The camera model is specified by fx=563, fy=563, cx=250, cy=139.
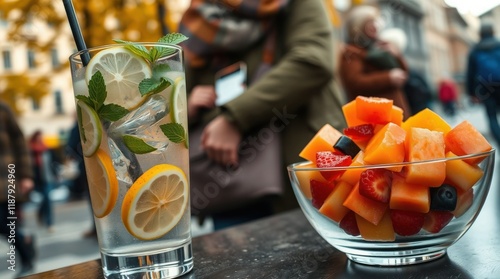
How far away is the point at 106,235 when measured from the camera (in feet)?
2.14

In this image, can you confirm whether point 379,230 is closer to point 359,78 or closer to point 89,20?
point 359,78

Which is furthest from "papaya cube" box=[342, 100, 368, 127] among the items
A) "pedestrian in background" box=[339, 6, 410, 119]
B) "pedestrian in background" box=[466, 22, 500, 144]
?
"pedestrian in background" box=[466, 22, 500, 144]

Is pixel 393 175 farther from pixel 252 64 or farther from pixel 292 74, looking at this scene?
pixel 252 64

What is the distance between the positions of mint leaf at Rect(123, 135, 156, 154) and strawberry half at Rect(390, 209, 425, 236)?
0.28 metres

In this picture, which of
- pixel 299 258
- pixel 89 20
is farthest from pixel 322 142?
pixel 89 20

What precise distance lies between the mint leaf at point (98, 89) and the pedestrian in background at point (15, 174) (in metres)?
2.45

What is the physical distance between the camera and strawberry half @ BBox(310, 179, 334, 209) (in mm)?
647

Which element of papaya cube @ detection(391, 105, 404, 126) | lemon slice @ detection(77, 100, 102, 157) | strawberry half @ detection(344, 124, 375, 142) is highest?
lemon slice @ detection(77, 100, 102, 157)

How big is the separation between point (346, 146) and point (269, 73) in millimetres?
751

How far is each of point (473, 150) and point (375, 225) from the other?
5.5 inches

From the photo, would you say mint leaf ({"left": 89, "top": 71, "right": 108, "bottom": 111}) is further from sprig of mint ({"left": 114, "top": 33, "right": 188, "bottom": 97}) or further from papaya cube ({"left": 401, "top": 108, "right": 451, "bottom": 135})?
papaya cube ({"left": 401, "top": 108, "right": 451, "bottom": 135})

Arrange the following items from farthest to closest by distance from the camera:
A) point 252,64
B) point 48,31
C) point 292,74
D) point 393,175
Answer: point 48,31 < point 252,64 < point 292,74 < point 393,175

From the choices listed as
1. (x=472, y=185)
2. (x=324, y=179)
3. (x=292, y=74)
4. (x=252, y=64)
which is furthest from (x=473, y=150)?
(x=252, y=64)

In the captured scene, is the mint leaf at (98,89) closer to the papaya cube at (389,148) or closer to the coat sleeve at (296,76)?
the papaya cube at (389,148)
